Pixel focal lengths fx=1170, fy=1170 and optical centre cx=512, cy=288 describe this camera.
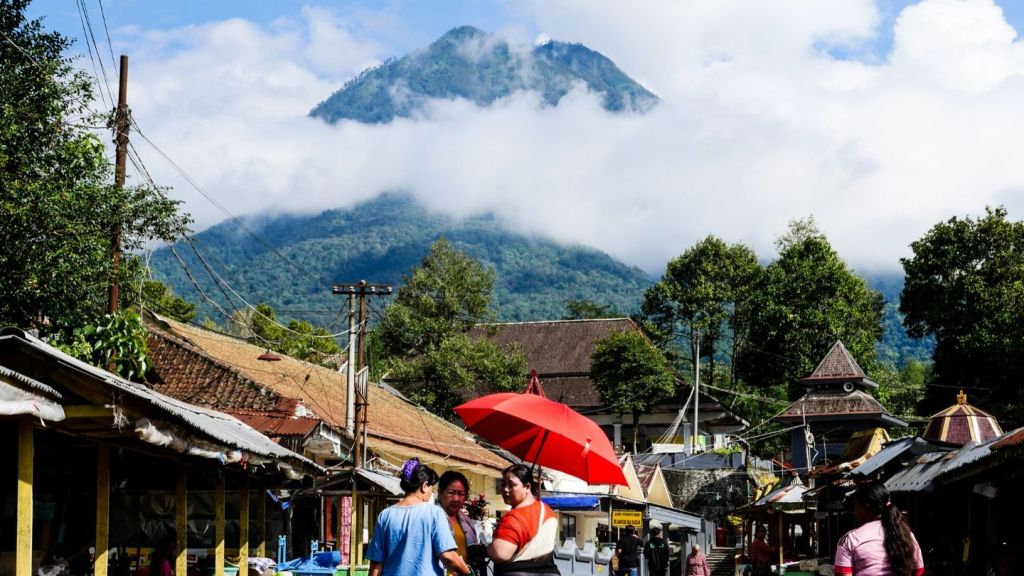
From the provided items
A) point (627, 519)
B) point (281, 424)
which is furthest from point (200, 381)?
point (627, 519)

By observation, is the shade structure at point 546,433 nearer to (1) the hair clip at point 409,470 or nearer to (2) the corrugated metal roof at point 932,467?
(1) the hair clip at point 409,470

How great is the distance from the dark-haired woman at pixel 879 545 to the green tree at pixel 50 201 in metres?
11.7

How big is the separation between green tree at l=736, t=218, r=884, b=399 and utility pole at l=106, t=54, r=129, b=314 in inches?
1664

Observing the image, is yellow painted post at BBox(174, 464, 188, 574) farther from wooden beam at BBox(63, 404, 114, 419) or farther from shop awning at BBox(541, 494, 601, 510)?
shop awning at BBox(541, 494, 601, 510)

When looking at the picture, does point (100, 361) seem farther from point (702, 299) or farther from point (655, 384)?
point (702, 299)

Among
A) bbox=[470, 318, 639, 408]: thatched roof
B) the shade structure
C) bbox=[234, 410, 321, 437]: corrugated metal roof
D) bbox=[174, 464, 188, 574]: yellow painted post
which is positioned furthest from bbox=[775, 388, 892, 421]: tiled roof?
bbox=[174, 464, 188, 574]: yellow painted post

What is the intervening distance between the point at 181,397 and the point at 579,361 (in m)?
41.3

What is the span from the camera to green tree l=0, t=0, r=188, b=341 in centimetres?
1513

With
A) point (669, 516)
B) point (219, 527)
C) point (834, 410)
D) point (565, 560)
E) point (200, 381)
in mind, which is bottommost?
point (565, 560)

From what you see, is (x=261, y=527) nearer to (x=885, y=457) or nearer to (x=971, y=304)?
(x=885, y=457)

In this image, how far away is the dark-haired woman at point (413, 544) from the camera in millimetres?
7129

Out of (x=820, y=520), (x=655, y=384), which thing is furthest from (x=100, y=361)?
(x=655, y=384)

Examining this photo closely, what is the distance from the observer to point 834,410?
4650 centimetres

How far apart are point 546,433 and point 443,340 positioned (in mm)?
44271
